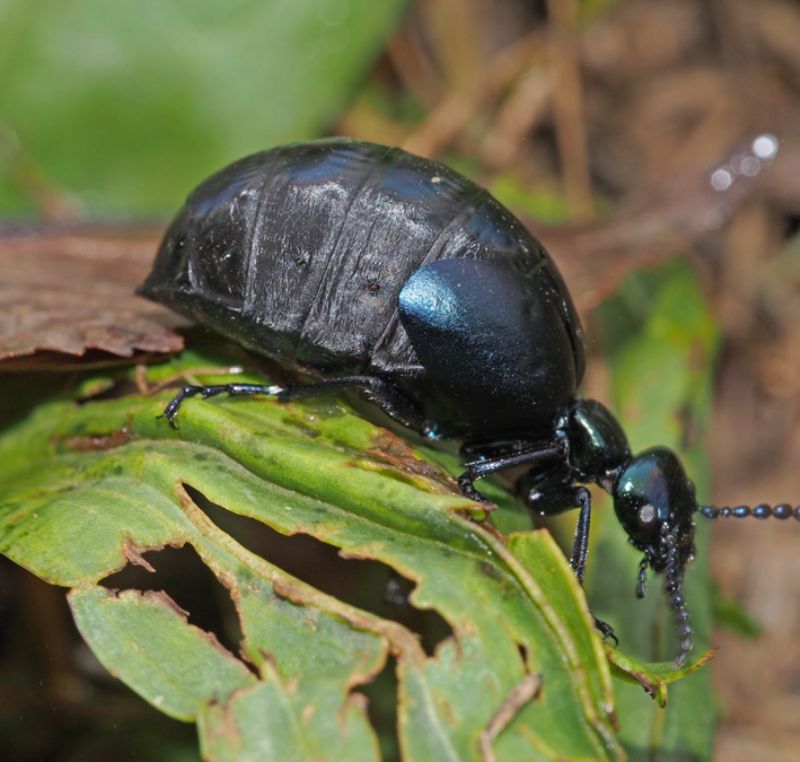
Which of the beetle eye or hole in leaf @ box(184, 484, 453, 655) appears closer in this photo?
the beetle eye

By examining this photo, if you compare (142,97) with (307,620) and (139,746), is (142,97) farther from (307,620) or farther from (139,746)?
(307,620)

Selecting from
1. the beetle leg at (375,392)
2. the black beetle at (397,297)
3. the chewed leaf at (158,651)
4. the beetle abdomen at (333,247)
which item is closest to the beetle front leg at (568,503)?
the black beetle at (397,297)

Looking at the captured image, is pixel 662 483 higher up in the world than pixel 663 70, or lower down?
lower down

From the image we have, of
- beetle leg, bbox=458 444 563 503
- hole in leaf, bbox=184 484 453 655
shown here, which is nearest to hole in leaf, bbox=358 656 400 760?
hole in leaf, bbox=184 484 453 655

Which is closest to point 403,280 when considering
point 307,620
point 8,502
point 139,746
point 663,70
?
point 307,620

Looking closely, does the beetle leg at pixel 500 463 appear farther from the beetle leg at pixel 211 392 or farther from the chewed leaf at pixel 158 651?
the chewed leaf at pixel 158 651

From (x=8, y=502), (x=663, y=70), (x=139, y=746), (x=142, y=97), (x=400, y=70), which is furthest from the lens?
(x=663, y=70)

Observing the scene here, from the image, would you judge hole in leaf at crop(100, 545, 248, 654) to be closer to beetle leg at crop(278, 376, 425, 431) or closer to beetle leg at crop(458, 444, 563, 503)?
beetle leg at crop(278, 376, 425, 431)
